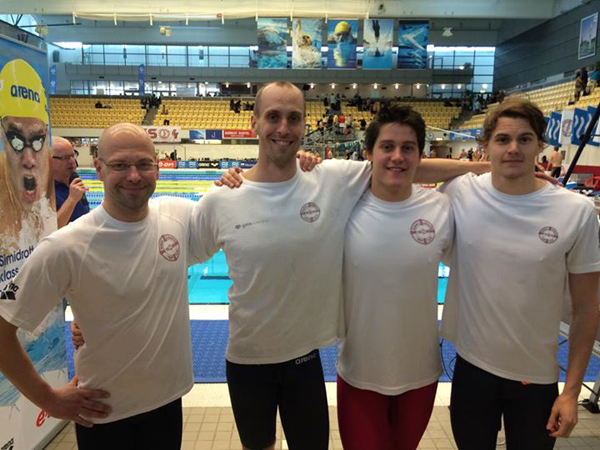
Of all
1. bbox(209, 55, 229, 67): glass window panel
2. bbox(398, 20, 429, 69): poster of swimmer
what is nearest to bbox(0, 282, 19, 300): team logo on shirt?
bbox(398, 20, 429, 69): poster of swimmer

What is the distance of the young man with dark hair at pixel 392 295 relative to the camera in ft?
5.96

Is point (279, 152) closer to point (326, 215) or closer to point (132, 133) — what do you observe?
point (326, 215)

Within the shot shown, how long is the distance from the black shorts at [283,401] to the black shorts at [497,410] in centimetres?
61

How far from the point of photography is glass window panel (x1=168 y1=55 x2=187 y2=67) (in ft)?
95.6

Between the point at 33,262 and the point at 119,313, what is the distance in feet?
1.12

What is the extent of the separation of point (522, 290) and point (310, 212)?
3.03 feet

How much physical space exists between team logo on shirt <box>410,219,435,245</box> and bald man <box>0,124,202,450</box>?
0.98 m

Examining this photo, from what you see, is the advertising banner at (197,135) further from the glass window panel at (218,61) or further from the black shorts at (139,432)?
the black shorts at (139,432)

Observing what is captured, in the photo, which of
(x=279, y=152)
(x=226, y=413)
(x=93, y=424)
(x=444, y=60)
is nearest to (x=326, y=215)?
(x=279, y=152)

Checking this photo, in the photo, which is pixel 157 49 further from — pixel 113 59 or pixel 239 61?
pixel 239 61

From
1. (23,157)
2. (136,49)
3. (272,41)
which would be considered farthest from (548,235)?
(136,49)

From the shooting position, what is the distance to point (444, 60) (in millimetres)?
29172

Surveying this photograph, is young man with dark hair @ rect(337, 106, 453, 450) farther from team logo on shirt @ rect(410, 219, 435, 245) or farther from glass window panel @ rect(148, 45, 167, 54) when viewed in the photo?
glass window panel @ rect(148, 45, 167, 54)

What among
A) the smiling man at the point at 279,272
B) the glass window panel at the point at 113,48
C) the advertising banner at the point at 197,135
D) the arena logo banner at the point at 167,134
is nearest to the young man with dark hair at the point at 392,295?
the smiling man at the point at 279,272
